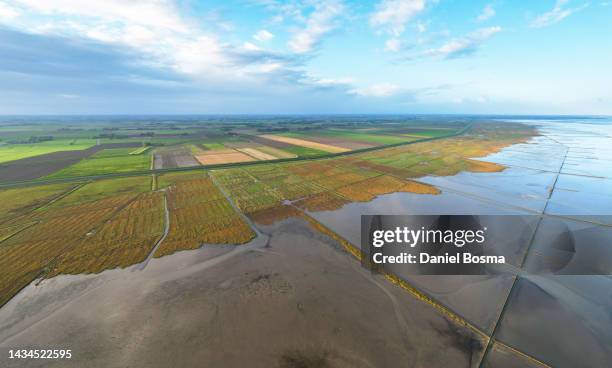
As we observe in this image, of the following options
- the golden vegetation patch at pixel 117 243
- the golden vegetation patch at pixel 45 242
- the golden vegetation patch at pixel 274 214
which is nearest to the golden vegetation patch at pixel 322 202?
the golden vegetation patch at pixel 274 214

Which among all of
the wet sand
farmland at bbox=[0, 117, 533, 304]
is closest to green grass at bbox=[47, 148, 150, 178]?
farmland at bbox=[0, 117, 533, 304]

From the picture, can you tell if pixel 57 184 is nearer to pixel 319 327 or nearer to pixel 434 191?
pixel 319 327

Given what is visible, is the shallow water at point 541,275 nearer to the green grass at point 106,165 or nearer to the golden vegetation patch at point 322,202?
the golden vegetation patch at point 322,202

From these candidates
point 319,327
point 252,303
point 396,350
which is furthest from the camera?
point 252,303

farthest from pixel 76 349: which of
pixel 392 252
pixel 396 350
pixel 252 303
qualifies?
pixel 392 252

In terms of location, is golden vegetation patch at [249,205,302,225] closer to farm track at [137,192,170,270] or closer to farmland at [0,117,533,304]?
farmland at [0,117,533,304]

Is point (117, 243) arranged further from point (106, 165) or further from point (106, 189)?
point (106, 165)
